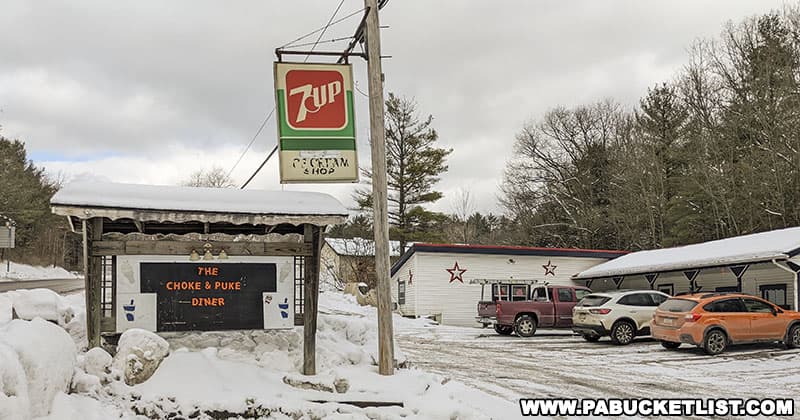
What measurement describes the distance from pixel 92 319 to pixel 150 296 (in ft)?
2.59

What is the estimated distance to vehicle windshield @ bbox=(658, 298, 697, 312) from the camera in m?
17.2

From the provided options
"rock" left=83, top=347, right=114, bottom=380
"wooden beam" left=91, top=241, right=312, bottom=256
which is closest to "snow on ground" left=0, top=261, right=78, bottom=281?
"wooden beam" left=91, top=241, right=312, bottom=256

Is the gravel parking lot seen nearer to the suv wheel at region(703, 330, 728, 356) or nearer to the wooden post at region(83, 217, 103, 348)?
the suv wheel at region(703, 330, 728, 356)

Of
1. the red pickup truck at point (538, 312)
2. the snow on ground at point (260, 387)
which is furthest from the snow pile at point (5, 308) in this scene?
the red pickup truck at point (538, 312)

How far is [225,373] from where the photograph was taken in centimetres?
879

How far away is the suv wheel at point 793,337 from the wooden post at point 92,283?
54.4ft

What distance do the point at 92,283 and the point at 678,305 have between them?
14.2 metres

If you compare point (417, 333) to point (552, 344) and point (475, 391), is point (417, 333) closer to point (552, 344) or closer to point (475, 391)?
point (552, 344)

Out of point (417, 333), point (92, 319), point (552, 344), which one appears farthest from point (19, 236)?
point (92, 319)

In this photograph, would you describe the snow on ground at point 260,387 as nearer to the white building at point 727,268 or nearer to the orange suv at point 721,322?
the orange suv at point 721,322

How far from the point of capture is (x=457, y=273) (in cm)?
3031

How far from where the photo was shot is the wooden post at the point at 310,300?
949cm

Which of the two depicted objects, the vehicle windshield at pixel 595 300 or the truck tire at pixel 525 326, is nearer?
the vehicle windshield at pixel 595 300

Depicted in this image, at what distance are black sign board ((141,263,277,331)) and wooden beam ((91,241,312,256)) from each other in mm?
190
